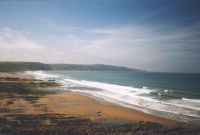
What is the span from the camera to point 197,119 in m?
16.0

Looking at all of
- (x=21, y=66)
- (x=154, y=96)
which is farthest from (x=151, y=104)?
(x=21, y=66)

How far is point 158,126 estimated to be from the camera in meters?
13.7

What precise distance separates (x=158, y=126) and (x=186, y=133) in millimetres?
1720

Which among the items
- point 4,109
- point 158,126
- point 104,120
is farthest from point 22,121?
point 158,126

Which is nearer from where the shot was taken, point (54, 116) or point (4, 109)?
point (54, 116)

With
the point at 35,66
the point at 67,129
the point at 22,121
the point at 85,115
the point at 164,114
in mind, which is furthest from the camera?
the point at 35,66

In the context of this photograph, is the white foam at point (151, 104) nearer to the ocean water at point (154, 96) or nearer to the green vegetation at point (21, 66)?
the ocean water at point (154, 96)

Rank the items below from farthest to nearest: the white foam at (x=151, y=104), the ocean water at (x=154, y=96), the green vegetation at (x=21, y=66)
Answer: the green vegetation at (x=21, y=66) < the white foam at (x=151, y=104) < the ocean water at (x=154, y=96)

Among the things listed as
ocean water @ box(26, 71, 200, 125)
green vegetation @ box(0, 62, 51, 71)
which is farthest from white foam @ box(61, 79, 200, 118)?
green vegetation @ box(0, 62, 51, 71)

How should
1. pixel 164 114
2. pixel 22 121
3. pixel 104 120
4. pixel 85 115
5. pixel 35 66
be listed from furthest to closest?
pixel 35 66
pixel 164 114
pixel 85 115
pixel 104 120
pixel 22 121

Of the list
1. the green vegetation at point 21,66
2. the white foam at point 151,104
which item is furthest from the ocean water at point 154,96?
the green vegetation at point 21,66

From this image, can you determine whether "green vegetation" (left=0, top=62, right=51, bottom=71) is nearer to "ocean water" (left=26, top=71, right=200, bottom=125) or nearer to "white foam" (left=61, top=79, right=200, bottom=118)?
"ocean water" (left=26, top=71, right=200, bottom=125)

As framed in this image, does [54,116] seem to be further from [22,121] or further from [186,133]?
[186,133]

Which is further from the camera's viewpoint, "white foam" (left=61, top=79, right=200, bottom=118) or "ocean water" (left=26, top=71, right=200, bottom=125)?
"white foam" (left=61, top=79, right=200, bottom=118)
